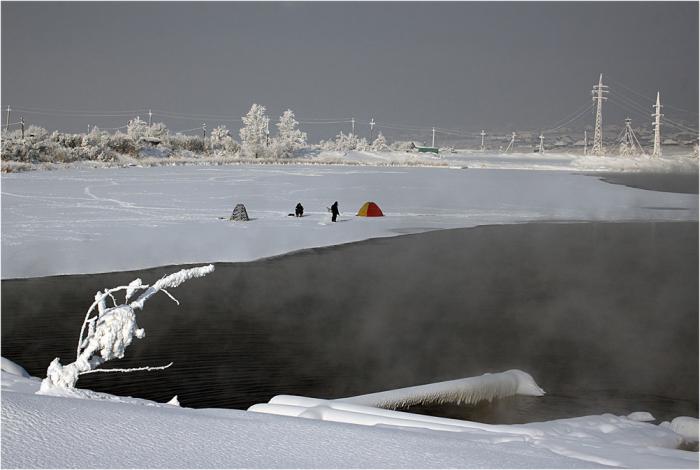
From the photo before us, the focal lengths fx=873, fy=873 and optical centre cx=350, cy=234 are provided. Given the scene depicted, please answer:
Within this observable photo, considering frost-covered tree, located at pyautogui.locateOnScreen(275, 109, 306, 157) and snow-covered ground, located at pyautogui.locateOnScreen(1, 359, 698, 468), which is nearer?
snow-covered ground, located at pyautogui.locateOnScreen(1, 359, 698, 468)

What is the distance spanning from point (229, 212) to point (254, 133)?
75449mm

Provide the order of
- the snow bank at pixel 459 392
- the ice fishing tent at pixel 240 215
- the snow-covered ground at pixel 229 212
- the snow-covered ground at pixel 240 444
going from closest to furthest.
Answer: the snow-covered ground at pixel 240 444 < the snow bank at pixel 459 392 < the snow-covered ground at pixel 229 212 < the ice fishing tent at pixel 240 215

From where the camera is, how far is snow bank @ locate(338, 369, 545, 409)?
7273mm

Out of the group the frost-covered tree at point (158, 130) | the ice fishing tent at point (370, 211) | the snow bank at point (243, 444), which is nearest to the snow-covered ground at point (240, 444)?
the snow bank at point (243, 444)

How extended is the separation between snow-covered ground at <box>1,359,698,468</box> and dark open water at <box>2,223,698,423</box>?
8.61 feet

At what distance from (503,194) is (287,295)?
93.0 feet

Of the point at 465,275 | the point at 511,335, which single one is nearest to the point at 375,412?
the point at 511,335

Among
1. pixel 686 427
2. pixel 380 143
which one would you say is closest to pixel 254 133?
pixel 380 143

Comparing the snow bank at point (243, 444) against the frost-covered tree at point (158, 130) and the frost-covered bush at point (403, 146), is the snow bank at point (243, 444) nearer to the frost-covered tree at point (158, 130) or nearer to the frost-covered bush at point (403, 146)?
the frost-covered tree at point (158, 130)

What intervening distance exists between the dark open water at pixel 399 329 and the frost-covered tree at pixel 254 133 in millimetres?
77874

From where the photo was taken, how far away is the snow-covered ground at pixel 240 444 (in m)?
3.67

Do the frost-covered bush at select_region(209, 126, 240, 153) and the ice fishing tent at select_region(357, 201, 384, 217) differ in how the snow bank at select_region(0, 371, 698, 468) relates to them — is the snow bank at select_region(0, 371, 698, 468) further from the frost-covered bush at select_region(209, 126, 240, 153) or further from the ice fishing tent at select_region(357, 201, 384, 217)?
the frost-covered bush at select_region(209, 126, 240, 153)

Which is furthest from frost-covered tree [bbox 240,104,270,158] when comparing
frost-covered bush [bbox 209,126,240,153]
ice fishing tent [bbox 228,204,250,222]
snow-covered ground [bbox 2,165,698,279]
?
ice fishing tent [bbox 228,204,250,222]

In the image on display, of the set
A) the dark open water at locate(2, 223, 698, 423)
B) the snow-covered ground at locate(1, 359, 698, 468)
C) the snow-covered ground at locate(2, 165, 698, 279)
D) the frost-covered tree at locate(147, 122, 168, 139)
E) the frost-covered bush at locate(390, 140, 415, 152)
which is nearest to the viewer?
the snow-covered ground at locate(1, 359, 698, 468)
